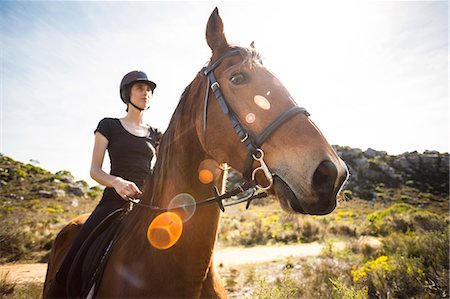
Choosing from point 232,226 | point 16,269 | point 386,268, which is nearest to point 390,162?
point 232,226

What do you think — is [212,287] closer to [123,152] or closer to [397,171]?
[123,152]

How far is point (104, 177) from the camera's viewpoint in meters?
2.56

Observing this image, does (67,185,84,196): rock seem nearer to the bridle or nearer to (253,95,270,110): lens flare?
the bridle

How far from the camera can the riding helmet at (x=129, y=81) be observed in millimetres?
3211

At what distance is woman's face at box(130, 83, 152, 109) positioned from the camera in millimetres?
3273

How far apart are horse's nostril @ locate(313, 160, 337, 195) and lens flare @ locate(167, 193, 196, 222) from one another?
1.00 metres

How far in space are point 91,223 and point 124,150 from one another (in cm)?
89

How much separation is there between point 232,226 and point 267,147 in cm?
1988

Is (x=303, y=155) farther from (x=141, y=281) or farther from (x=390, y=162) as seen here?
(x=390, y=162)

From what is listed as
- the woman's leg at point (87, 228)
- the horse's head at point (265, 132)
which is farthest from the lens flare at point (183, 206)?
the woman's leg at point (87, 228)

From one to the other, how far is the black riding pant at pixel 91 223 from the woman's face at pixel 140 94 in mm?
1192

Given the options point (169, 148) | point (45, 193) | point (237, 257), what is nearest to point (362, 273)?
point (169, 148)

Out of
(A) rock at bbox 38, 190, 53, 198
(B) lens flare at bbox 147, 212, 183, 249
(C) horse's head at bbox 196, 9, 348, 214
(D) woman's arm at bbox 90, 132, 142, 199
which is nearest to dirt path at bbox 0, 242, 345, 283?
(D) woman's arm at bbox 90, 132, 142, 199

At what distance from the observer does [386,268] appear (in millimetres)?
6746
